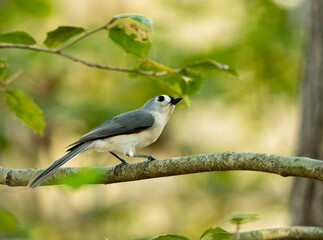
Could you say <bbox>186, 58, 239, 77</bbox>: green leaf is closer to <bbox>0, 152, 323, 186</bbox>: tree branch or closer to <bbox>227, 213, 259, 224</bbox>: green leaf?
<bbox>0, 152, 323, 186</bbox>: tree branch

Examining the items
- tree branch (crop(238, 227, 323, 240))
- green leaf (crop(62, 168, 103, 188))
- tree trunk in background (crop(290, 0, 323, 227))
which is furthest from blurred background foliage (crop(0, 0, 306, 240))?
green leaf (crop(62, 168, 103, 188))

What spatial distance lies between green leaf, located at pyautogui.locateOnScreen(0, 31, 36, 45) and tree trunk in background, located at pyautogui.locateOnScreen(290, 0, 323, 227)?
2639mm

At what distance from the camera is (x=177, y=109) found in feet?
20.1

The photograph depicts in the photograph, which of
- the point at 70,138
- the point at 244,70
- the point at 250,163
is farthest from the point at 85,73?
the point at 250,163

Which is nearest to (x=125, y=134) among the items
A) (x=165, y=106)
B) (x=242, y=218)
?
(x=165, y=106)

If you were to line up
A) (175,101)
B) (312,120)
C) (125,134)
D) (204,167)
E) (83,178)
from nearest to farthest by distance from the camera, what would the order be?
(83,178), (204,167), (125,134), (175,101), (312,120)

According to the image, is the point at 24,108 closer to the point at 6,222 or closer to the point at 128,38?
the point at 128,38

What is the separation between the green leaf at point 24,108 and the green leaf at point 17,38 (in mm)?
223

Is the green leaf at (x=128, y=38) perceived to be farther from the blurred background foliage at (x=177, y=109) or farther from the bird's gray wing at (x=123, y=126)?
the blurred background foliage at (x=177, y=109)

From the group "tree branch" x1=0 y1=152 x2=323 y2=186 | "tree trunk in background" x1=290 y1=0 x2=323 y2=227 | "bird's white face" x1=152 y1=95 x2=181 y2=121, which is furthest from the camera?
"tree trunk in background" x1=290 y1=0 x2=323 y2=227

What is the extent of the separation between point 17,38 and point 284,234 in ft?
4.64

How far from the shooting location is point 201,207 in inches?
286

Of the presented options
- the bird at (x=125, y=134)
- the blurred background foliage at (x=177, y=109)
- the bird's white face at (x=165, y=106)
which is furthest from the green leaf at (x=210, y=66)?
the blurred background foliage at (x=177, y=109)

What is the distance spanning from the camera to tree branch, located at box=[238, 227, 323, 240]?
5.48 ft
